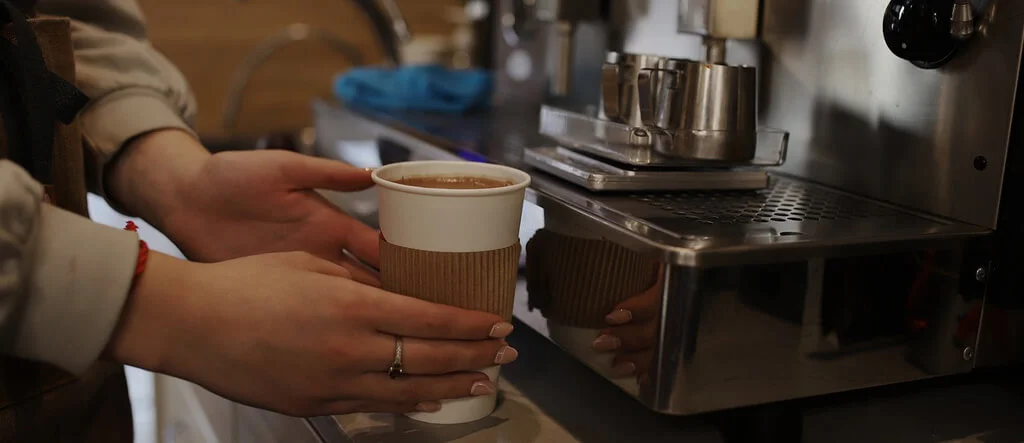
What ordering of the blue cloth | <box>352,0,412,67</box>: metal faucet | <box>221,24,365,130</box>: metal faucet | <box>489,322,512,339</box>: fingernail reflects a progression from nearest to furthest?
<box>489,322,512,339</box>: fingernail, the blue cloth, <box>352,0,412,67</box>: metal faucet, <box>221,24,365,130</box>: metal faucet

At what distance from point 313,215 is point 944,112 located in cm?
48

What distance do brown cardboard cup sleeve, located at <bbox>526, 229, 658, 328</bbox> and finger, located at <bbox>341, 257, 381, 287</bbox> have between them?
0.11 meters

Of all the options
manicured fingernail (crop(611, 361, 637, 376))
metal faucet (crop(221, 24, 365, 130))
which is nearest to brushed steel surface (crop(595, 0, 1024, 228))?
manicured fingernail (crop(611, 361, 637, 376))

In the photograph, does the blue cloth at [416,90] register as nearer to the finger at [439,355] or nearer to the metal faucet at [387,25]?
the metal faucet at [387,25]

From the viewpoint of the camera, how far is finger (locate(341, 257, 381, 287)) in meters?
0.62

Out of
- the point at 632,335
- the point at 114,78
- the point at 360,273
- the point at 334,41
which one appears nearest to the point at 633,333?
the point at 632,335

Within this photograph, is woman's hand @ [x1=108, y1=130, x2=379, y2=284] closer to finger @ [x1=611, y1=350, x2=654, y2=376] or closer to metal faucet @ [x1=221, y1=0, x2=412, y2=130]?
finger @ [x1=611, y1=350, x2=654, y2=376]

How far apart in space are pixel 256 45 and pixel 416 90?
1.22 m

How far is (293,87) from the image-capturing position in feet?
7.74

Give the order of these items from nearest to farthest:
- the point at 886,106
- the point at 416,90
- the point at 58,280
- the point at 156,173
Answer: the point at 58,280, the point at 886,106, the point at 156,173, the point at 416,90

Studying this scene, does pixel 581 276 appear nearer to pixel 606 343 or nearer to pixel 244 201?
pixel 606 343

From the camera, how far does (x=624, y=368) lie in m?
0.53

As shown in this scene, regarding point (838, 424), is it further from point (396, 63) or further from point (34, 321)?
point (396, 63)

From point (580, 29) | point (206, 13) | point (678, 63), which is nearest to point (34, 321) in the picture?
point (678, 63)
